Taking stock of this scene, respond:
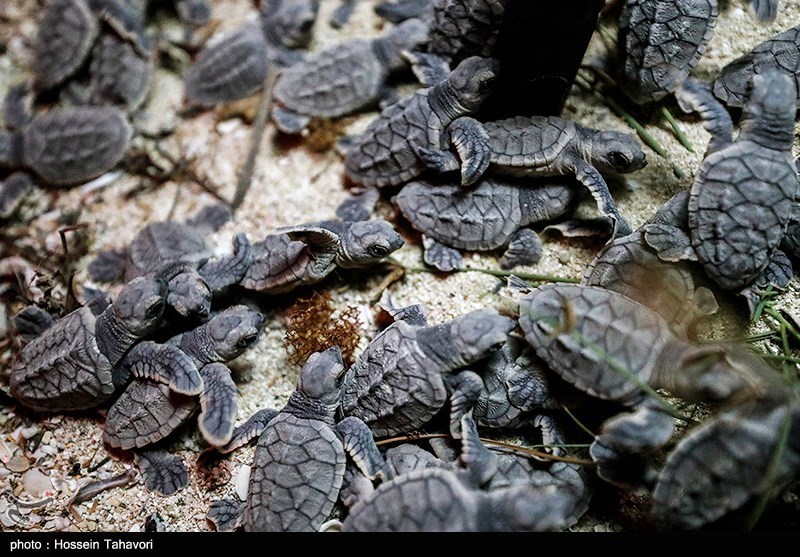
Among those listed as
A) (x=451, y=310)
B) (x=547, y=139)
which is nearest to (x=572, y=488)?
(x=451, y=310)

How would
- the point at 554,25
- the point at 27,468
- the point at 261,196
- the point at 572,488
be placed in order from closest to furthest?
the point at 572,488
the point at 554,25
the point at 27,468
the point at 261,196

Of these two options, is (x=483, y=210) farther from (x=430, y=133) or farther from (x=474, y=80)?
(x=474, y=80)

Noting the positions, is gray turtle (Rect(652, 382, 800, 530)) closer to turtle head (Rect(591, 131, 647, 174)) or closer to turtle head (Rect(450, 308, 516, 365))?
turtle head (Rect(450, 308, 516, 365))

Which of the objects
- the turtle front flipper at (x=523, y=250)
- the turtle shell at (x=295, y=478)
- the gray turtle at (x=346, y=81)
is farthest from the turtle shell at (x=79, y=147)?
the turtle front flipper at (x=523, y=250)

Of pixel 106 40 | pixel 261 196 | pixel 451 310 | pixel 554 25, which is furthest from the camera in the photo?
pixel 106 40

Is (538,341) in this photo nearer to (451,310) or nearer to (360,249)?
(451,310)

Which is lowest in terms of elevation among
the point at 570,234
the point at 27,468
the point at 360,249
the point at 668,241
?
the point at 27,468

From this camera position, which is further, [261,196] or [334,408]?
[261,196]
